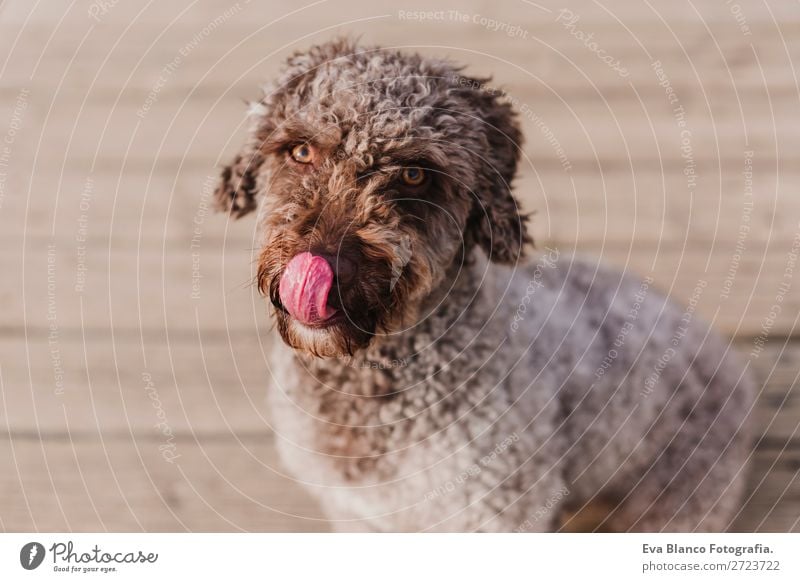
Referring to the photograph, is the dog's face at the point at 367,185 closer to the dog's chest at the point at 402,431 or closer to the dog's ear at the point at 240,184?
the dog's ear at the point at 240,184

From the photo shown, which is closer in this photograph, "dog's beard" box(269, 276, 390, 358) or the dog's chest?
"dog's beard" box(269, 276, 390, 358)

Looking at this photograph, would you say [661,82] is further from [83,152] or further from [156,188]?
[83,152]

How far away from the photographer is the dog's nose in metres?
1.03

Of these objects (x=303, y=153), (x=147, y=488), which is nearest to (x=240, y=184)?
(x=303, y=153)

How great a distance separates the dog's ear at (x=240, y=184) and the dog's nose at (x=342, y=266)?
29cm

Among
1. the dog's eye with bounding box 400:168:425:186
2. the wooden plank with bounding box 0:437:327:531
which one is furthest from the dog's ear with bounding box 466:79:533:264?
the wooden plank with bounding box 0:437:327:531

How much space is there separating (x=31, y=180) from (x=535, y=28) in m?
1.37

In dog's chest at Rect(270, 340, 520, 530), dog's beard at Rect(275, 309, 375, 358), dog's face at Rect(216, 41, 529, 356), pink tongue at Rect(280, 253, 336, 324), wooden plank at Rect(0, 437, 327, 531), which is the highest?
dog's face at Rect(216, 41, 529, 356)

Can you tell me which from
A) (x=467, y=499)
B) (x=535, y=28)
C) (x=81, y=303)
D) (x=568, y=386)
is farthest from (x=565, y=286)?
(x=81, y=303)

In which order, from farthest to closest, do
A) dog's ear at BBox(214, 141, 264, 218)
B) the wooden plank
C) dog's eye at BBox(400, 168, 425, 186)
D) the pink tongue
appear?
the wooden plank < dog's ear at BBox(214, 141, 264, 218) < dog's eye at BBox(400, 168, 425, 186) < the pink tongue

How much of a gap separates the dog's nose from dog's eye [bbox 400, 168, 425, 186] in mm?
169

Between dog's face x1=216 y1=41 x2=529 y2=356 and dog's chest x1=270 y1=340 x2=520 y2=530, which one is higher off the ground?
dog's face x1=216 y1=41 x2=529 y2=356

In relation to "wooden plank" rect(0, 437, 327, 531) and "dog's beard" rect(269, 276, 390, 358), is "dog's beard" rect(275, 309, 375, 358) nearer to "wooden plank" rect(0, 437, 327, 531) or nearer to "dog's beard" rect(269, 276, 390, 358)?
"dog's beard" rect(269, 276, 390, 358)
